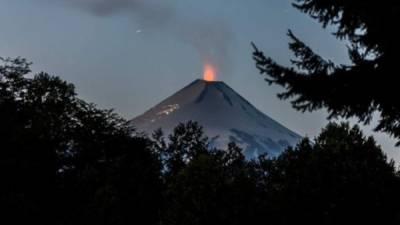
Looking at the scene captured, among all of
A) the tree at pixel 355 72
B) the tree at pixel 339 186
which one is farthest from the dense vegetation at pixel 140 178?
the tree at pixel 355 72

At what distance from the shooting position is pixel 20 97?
138ft

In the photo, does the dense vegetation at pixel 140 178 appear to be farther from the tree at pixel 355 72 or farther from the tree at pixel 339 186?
the tree at pixel 355 72

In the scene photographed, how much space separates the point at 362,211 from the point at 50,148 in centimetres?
2165

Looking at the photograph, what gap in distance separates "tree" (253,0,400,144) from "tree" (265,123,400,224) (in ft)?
66.3

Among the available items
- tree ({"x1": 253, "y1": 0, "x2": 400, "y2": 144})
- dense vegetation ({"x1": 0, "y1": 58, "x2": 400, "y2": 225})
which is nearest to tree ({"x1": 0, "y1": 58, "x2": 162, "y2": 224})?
dense vegetation ({"x1": 0, "y1": 58, "x2": 400, "y2": 225})

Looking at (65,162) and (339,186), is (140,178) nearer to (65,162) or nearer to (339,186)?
(65,162)

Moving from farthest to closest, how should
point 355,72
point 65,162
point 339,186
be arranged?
point 65,162 < point 339,186 < point 355,72

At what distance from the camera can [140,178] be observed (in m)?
43.8

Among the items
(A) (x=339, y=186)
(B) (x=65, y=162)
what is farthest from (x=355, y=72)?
(B) (x=65, y=162)

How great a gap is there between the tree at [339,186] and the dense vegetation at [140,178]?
0.06 m

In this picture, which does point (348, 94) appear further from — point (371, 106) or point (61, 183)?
point (61, 183)

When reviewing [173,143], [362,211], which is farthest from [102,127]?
[362,211]

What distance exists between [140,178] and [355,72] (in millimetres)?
36581

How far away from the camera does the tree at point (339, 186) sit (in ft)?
97.7
